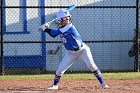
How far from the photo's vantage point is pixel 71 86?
9930mm

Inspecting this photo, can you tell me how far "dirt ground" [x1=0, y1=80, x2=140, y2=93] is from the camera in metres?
9.23

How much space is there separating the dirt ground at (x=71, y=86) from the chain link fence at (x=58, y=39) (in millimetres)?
3073

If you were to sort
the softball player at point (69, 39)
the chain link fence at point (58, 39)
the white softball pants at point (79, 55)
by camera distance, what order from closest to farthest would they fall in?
1. the softball player at point (69, 39)
2. the white softball pants at point (79, 55)
3. the chain link fence at point (58, 39)

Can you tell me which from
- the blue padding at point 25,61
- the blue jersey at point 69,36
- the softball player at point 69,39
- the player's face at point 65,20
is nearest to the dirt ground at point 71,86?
the softball player at point 69,39

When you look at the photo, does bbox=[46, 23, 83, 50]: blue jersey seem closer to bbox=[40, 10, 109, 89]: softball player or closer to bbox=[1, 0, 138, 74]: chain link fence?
bbox=[40, 10, 109, 89]: softball player

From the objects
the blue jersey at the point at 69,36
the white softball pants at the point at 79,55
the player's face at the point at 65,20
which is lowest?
the white softball pants at the point at 79,55

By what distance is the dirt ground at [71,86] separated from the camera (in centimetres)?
923

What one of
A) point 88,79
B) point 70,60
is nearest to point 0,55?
point 88,79

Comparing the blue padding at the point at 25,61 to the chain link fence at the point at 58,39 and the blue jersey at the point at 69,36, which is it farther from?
the blue jersey at the point at 69,36

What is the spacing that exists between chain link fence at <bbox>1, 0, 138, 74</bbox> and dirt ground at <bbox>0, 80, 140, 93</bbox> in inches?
121

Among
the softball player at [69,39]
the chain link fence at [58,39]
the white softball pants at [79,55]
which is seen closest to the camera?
the softball player at [69,39]

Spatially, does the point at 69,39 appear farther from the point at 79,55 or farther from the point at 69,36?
the point at 79,55

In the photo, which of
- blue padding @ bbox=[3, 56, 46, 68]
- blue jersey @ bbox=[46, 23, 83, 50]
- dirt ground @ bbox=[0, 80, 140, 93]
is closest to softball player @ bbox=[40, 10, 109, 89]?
blue jersey @ bbox=[46, 23, 83, 50]

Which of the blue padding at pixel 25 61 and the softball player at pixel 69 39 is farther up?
the softball player at pixel 69 39
